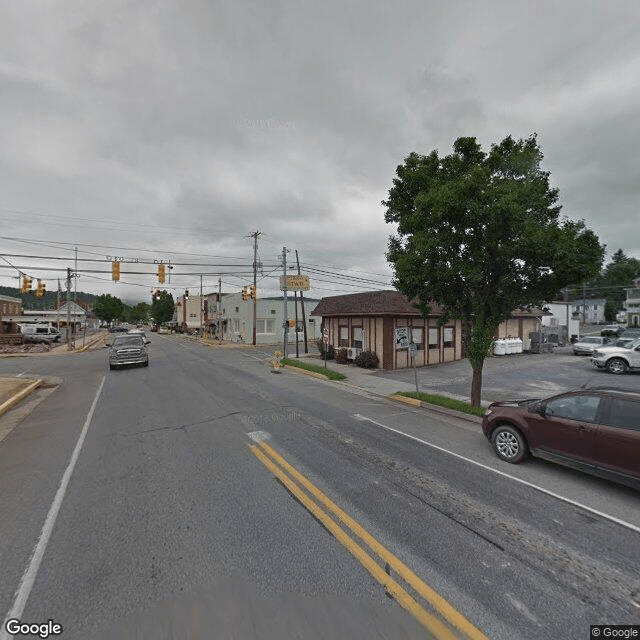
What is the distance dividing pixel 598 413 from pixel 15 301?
71918mm

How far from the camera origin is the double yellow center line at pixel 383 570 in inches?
112

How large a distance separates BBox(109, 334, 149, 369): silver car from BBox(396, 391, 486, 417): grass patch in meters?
15.1

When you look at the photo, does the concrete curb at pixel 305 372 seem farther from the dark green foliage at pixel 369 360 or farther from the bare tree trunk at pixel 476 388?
the bare tree trunk at pixel 476 388

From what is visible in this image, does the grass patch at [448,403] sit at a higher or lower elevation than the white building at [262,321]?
lower

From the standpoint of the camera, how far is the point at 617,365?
1709cm

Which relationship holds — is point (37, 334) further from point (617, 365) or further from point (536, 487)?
point (617, 365)

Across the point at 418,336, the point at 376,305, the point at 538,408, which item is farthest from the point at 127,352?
the point at 538,408

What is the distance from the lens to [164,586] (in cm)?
325

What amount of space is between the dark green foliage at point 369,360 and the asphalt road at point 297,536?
11283mm

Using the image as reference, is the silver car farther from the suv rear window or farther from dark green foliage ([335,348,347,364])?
the suv rear window

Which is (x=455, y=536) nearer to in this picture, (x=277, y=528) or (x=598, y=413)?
(x=277, y=528)

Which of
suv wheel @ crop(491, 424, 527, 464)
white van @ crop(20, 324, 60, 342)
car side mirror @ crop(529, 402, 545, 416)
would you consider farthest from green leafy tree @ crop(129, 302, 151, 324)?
car side mirror @ crop(529, 402, 545, 416)

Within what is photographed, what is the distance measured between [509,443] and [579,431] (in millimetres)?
1288
